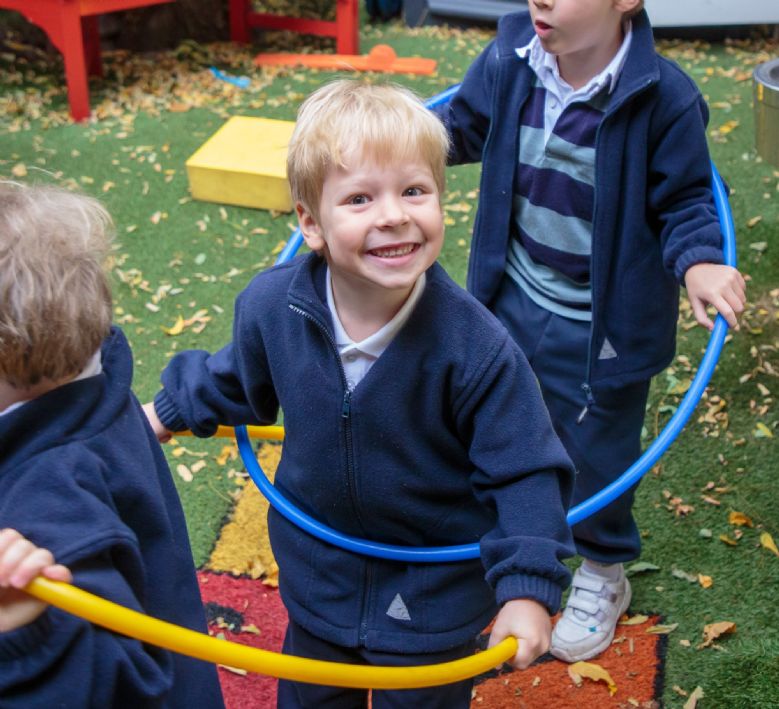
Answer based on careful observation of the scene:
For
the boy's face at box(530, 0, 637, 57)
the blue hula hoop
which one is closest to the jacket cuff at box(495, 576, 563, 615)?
the blue hula hoop

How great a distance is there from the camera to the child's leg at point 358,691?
1990 millimetres

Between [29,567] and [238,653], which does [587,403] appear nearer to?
[238,653]

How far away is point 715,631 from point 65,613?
6.60 ft

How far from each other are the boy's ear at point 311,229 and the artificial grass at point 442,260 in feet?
1.06

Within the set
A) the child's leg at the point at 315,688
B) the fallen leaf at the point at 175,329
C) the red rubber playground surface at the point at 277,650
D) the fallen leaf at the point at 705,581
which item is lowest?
the red rubber playground surface at the point at 277,650

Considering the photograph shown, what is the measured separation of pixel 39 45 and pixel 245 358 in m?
6.43

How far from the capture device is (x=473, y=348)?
5.82 ft

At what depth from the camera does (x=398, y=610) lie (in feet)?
6.44

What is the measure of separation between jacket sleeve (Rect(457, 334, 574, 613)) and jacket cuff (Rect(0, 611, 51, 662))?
2.31 ft

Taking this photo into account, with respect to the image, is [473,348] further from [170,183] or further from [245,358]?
[170,183]

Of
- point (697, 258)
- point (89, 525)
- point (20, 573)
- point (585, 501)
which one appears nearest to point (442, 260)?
point (697, 258)

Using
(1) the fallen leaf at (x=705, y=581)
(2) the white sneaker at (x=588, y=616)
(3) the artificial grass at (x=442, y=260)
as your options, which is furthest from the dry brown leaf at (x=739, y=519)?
(2) the white sneaker at (x=588, y=616)

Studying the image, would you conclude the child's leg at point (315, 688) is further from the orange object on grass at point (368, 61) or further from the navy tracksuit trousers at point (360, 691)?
the orange object on grass at point (368, 61)

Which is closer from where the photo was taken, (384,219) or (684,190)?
(384,219)
